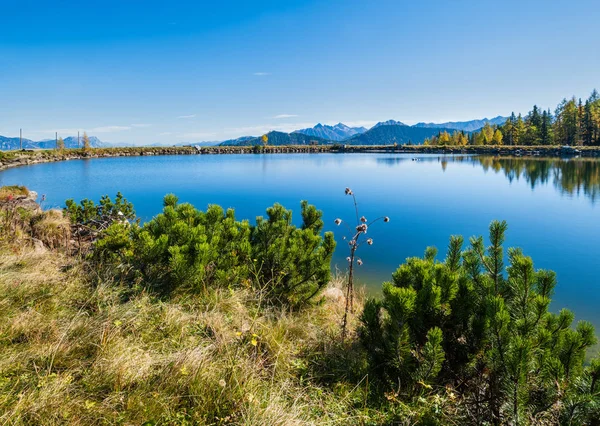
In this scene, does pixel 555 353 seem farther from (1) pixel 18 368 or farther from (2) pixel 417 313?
(1) pixel 18 368

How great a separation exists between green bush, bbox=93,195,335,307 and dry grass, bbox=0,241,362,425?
38cm

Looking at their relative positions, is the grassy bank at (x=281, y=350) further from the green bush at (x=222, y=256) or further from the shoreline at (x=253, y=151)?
the shoreline at (x=253, y=151)

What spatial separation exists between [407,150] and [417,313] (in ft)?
409

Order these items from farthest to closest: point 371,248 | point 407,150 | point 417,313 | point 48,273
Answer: point 407,150 < point 371,248 < point 48,273 < point 417,313

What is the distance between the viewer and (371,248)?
12.3m

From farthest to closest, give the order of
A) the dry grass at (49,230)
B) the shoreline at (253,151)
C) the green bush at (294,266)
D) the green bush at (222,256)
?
1. the shoreline at (253,151)
2. the dry grass at (49,230)
3. the green bush at (294,266)
4. the green bush at (222,256)

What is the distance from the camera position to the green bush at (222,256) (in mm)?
4367

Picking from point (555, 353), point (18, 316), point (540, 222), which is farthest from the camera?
point (540, 222)

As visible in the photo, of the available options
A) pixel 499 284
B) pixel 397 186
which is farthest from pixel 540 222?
pixel 499 284

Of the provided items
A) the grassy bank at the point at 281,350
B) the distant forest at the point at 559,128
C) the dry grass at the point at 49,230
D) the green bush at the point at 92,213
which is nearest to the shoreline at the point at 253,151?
the distant forest at the point at 559,128

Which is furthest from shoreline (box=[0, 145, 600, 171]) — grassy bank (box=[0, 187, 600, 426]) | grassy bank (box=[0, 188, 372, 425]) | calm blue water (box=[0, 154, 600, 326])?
grassy bank (box=[0, 187, 600, 426])

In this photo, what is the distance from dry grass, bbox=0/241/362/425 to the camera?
7.84ft

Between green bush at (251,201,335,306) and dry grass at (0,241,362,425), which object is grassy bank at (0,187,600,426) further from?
green bush at (251,201,335,306)

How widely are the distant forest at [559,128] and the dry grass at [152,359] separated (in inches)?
4097
